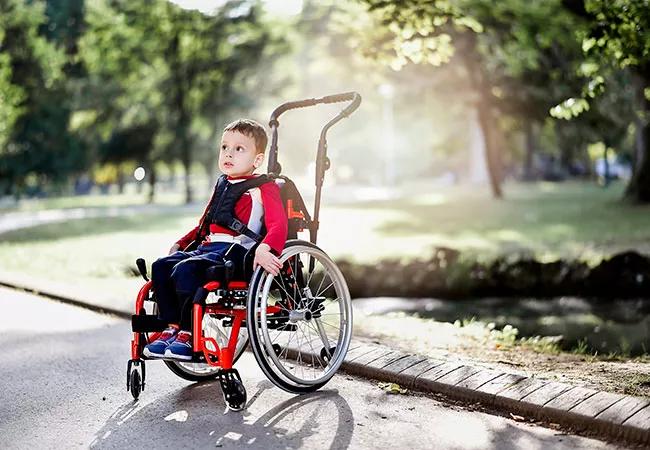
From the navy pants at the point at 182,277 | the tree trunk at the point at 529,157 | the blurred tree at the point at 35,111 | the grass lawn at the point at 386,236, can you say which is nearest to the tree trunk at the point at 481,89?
the grass lawn at the point at 386,236

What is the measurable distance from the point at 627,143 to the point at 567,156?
4.04 m

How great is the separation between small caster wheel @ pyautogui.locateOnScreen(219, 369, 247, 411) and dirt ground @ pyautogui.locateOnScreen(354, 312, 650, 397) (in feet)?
4.83

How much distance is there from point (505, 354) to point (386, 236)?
10.6m

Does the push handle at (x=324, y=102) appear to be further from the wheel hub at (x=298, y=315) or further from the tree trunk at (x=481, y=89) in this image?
the tree trunk at (x=481, y=89)

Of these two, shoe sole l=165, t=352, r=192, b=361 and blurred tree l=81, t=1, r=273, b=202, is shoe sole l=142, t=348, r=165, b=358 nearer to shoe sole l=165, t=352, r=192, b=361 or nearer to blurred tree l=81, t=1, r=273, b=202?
shoe sole l=165, t=352, r=192, b=361

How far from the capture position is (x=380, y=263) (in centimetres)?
1198

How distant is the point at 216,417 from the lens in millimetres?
3832

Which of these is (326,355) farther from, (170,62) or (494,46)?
(170,62)

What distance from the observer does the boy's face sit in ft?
14.1

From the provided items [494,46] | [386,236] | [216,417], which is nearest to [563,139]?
[494,46]

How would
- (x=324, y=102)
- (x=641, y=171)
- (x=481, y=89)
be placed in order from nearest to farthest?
(x=324, y=102) < (x=641, y=171) < (x=481, y=89)

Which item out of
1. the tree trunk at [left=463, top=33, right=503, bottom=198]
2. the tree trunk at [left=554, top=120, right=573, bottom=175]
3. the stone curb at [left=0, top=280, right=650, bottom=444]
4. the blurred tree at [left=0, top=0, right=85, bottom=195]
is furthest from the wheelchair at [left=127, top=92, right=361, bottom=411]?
the tree trunk at [left=554, top=120, right=573, bottom=175]

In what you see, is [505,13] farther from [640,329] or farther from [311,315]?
[311,315]

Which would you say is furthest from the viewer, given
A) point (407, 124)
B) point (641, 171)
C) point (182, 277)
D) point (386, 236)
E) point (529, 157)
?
point (407, 124)
